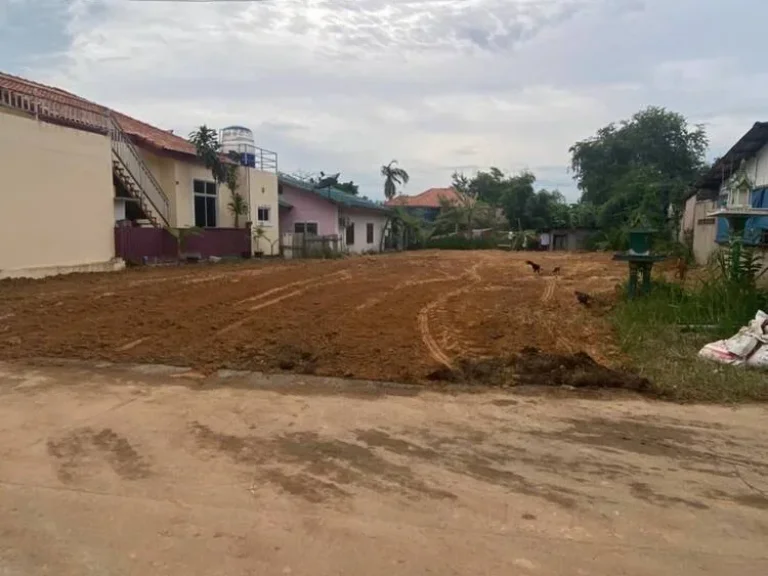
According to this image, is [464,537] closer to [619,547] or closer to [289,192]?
[619,547]

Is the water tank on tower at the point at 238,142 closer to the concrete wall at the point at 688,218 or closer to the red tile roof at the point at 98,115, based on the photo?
the red tile roof at the point at 98,115

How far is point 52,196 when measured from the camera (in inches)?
563

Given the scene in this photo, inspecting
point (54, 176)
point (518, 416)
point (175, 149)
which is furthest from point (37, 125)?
point (518, 416)

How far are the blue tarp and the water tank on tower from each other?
17.1m

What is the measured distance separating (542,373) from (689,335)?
9.00ft

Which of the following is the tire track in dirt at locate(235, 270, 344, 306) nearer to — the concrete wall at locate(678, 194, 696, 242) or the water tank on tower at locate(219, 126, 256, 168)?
the water tank on tower at locate(219, 126, 256, 168)

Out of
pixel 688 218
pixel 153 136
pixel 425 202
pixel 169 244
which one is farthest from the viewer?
pixel 425 202

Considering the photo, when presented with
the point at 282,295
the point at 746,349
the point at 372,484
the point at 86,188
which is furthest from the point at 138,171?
the point at 372,484

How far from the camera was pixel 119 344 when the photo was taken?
24.0 ft

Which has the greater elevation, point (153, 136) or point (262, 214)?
point (153, 136)

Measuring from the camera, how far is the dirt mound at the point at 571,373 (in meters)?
5.74

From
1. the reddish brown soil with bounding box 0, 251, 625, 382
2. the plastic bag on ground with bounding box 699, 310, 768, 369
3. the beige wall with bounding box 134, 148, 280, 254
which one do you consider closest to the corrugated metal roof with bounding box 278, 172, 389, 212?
the beige wall with bounding box 134, 148, 280, 254

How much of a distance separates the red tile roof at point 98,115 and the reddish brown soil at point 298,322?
516 cm

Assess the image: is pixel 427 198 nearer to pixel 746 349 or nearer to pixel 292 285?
pixel 292 285
